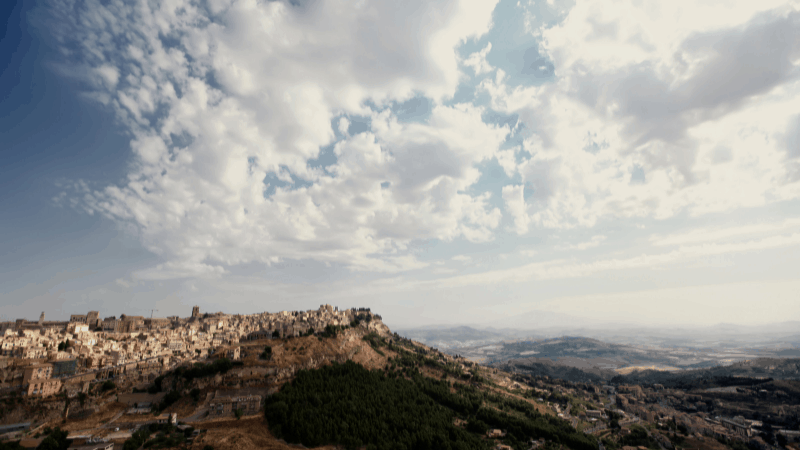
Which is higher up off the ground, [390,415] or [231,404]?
[231,404]

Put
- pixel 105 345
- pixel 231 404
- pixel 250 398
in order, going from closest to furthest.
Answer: pixel 231 404
pixel 250 398
pixel 105 345

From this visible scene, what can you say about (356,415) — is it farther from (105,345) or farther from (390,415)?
(105,345)

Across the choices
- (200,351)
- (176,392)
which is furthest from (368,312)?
(176,392)

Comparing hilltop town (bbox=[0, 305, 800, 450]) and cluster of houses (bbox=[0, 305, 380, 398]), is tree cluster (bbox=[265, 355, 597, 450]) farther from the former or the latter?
cluster of houses (bbox=[0, 305, 380, 398])

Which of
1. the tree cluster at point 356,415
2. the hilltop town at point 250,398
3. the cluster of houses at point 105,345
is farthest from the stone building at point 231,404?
the cluster of houses at point 105,345

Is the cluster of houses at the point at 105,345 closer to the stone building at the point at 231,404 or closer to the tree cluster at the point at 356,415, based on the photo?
the stone building at the point at 231,404

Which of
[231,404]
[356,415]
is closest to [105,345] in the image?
[231,404]

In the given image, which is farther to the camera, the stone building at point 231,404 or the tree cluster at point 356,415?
the stone building at point 231,404
